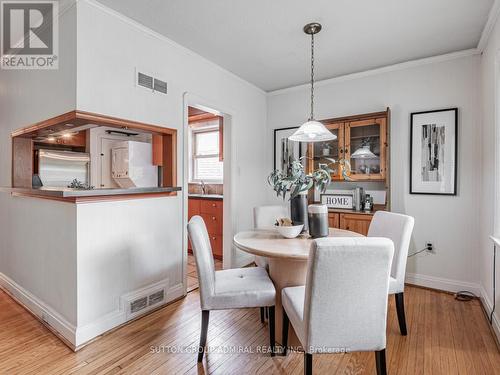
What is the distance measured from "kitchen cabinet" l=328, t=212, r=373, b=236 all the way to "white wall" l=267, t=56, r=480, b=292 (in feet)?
1.46

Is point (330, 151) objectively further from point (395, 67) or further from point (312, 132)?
point (312, 132)

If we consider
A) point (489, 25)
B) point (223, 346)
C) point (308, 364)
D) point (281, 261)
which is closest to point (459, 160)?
point (489, 25)

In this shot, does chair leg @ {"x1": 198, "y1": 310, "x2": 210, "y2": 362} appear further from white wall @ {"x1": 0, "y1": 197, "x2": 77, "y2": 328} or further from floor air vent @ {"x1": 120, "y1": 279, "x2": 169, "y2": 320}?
white wall @ {"x1": 0, "y1": 197, "x2": 77, "y2": 328}

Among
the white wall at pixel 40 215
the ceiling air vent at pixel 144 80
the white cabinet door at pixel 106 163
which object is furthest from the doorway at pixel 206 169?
the white wall at pixel 40 215

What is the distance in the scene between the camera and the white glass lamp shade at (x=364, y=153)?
3.28 metres

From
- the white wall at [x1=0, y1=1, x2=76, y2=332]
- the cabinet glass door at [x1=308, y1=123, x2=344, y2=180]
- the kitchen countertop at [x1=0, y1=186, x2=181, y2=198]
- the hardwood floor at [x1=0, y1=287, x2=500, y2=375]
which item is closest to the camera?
the hardwood floor at [x1=0, y1=287, x2=500, y2=375]

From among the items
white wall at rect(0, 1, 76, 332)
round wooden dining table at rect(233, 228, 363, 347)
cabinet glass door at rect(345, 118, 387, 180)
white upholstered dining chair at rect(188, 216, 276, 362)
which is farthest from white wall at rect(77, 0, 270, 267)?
cabinet glass door at rect(345, 118, 387, 180)

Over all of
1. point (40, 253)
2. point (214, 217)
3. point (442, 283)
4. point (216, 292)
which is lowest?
point (442, 283)

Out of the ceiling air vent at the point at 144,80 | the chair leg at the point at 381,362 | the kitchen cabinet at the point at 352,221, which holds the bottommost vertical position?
the chair leg at the point at 381,362

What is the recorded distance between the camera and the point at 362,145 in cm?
337

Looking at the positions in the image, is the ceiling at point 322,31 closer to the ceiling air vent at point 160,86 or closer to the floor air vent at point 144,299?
the ceiling air vent at point 160,86

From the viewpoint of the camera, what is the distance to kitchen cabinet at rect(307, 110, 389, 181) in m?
3.19

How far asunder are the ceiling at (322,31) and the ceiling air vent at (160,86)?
0.45 m

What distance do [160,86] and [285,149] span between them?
2072 millimetres
